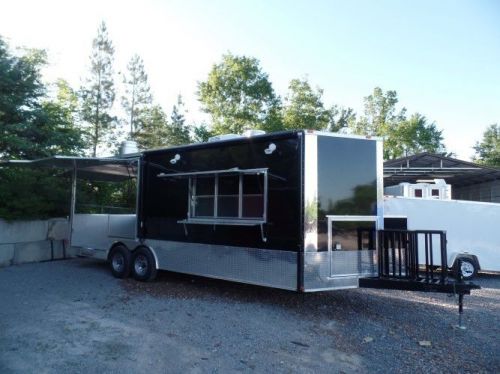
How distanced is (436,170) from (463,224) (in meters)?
6.96

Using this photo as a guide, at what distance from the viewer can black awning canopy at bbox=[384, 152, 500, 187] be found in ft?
54.3

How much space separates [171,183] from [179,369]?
169 inches

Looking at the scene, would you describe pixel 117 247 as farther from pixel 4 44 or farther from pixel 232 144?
pixel 4 44

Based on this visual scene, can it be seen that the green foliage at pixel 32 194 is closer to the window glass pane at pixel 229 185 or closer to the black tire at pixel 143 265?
the black tire at pixel 143 265

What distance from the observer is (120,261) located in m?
8.77

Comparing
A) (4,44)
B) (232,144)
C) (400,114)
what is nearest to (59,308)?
(232,144)

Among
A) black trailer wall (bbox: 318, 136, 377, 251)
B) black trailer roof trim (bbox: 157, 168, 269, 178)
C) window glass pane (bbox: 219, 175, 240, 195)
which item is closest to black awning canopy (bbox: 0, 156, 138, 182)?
black trailer roof trim (bbox: 157, 168, 269, 178)

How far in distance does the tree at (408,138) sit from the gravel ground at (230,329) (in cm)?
2732

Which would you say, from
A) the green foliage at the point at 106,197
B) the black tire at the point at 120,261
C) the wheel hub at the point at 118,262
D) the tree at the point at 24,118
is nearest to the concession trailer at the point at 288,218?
the black tire at the point at 120,261

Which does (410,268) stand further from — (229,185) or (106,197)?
(106,197)

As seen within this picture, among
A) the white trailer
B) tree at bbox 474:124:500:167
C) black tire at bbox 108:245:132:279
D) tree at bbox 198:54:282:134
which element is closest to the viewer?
black tire at bbox 108:245:132:279

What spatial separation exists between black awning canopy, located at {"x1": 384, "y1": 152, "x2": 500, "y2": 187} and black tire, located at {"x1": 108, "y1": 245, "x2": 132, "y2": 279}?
11.4 meters

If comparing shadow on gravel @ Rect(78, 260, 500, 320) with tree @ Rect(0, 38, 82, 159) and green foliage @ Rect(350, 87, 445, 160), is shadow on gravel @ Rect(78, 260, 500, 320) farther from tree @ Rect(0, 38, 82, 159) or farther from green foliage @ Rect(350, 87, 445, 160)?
green foliage @ Rect(350, 87, 445, 160)

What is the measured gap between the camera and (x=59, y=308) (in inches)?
249
